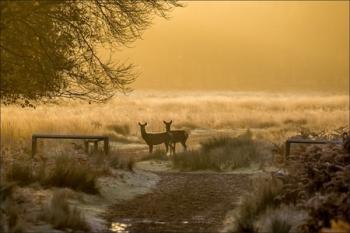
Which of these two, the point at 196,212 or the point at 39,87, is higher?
the point at 39,87

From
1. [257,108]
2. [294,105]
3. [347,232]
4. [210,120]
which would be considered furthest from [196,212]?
[294,105]

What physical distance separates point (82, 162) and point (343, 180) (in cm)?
740

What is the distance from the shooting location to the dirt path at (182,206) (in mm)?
11852

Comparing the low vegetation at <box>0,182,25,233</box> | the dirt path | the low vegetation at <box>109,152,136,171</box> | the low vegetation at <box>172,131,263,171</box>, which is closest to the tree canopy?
the low vegetation at <box>0,182,25,233</box>

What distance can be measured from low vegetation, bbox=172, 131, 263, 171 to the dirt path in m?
2.14

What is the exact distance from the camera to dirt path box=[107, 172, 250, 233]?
1185 cm

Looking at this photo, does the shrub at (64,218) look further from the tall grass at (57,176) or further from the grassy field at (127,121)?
the grassy field at (127,121)

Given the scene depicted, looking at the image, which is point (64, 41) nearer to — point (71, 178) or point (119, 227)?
point (71, 178)

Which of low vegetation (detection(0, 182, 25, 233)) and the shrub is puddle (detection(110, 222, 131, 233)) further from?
low vegetation (detection(0, 182, 25, 233))

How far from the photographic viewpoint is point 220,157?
2161 centimetres

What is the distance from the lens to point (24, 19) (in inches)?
468

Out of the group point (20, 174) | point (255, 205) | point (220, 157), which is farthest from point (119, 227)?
point (220, 157)

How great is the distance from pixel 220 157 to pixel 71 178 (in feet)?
27.0

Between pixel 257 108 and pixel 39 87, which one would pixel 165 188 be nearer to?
pixel 39 87
